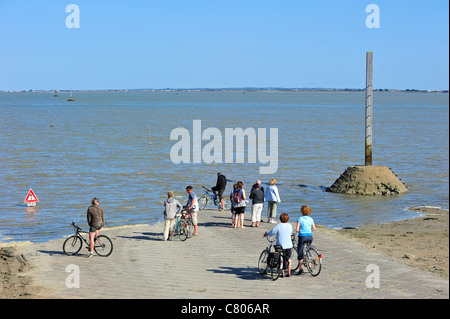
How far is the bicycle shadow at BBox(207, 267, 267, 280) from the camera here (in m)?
14.2

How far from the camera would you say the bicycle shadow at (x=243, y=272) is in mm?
14203

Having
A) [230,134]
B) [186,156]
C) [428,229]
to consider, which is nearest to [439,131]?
[230,134]

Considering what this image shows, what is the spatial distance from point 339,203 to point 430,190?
7.13 meters

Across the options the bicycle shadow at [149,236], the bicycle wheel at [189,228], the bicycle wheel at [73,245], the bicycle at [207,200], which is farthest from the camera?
the bicycle at [207,200]

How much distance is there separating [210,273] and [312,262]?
2.52 metres

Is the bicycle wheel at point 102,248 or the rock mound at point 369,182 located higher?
the rock mound at point 369,182

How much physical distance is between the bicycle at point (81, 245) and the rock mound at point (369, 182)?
16.5 metres

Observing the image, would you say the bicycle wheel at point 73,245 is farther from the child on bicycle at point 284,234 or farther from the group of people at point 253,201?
the child on bicycle at point 284,234

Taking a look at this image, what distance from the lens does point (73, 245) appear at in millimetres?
17109

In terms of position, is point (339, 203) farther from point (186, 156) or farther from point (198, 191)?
point (186, 156)

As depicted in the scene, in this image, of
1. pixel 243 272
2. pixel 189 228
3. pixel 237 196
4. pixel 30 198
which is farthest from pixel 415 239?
pixel 30 198

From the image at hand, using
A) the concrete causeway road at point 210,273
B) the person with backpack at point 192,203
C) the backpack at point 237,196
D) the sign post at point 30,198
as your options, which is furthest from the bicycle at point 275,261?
the sign post at point 30,198

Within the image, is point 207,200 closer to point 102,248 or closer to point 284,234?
point 102,248

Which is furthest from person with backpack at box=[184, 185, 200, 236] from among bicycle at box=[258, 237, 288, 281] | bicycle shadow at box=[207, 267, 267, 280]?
bicycle at box=[258, 237, 288, 281]
